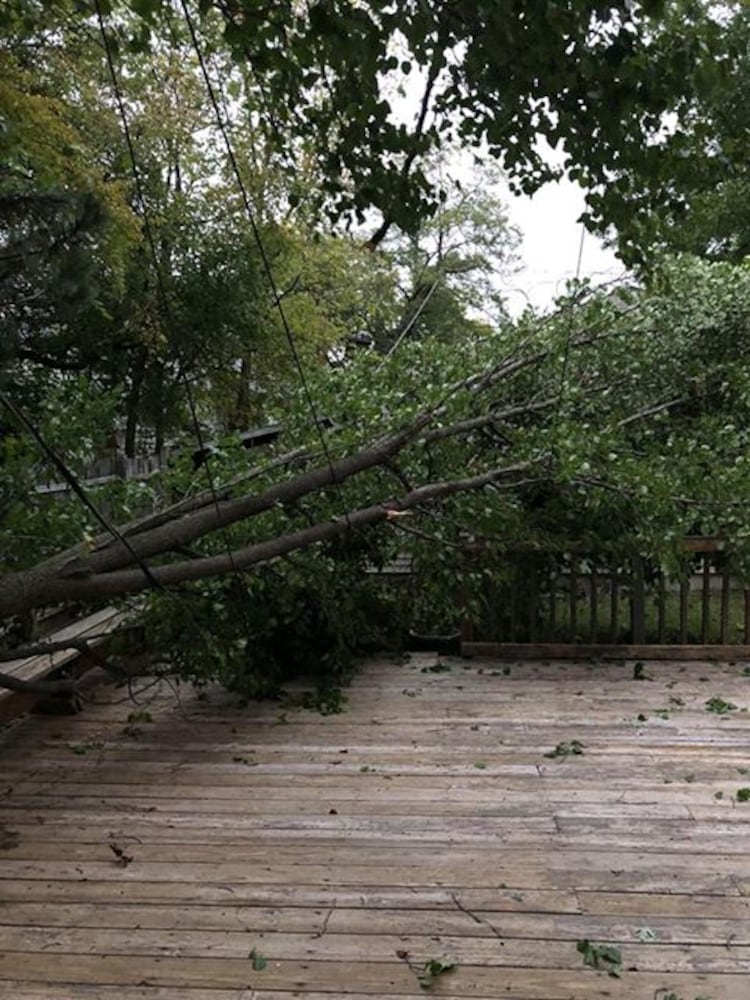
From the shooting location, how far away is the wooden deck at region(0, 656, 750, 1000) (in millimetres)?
2057

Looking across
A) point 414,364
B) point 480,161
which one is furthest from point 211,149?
point 480,161

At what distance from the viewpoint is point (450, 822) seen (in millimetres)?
2922

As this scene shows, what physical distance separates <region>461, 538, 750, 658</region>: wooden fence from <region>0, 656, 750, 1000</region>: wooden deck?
1.02 metres

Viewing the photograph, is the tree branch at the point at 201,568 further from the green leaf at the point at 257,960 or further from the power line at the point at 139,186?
the green leaf at the point at 257,960

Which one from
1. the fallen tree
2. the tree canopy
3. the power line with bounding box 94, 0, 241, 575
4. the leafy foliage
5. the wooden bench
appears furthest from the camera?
the fallen tree

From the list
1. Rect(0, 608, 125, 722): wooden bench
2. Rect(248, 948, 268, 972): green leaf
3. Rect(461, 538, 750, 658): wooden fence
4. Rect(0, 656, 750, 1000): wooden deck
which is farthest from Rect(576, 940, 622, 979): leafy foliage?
Rect(461, 538, 750, 658): wooden fence

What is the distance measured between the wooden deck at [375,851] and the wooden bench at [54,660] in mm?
250

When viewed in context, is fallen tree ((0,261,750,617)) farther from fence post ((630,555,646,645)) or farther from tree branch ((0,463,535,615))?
fence post ((630,555,646,645))

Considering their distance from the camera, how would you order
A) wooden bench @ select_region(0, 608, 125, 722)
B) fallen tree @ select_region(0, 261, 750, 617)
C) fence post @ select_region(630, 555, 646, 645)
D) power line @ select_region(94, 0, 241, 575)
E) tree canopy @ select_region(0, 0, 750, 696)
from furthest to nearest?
fence post @ select_region(630, 555, 646, 645)
fallen tree @ select_region(0, 261, 750, 617)
wooden bench @ select_region(0, 608, 125, 722)
power line @ select_region(94, 0, 241, 575)
tree canopy @ select_region(0, 0, 750, 696)

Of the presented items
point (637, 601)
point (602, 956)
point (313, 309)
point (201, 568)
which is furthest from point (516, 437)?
point (313, 309)

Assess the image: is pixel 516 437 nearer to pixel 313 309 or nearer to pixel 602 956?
pixel 602 956

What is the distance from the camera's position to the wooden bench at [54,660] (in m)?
3.58

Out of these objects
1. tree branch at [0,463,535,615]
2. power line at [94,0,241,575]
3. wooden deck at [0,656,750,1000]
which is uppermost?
power line at [94,0,241,575]

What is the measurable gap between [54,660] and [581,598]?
375cm
